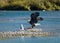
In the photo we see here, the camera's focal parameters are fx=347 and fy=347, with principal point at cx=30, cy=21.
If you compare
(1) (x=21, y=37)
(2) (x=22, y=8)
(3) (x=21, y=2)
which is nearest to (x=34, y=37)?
(1) (x=21, y=37)

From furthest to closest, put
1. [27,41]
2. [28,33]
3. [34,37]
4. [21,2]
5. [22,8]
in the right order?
[21,2]
[22,8]
[28,33]
[34,37]
[27,41]

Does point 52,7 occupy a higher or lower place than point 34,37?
lower

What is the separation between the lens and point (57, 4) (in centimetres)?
10394

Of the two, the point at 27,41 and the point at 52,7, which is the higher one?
the point at 27,41

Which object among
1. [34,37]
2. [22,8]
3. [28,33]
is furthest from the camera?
[22,8]

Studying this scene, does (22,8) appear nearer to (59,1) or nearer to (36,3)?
(36,3)

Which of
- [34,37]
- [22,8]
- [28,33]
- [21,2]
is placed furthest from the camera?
[21,2]

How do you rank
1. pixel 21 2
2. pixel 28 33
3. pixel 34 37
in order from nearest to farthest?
1. pixel 34 37
2. pixel 28 33
3. pixel 21 2

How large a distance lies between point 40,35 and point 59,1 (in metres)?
77.7

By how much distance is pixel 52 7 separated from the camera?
100562 mm

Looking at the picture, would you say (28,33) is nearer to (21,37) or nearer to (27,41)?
(21,37)

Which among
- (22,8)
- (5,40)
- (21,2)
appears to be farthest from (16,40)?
(21,2)

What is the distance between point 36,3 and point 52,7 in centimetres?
482

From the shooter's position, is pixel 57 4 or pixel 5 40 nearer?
pixel 5 40
